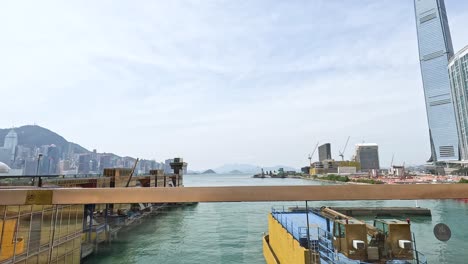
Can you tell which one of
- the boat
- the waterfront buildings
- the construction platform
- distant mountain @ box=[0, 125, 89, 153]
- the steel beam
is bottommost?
the boat

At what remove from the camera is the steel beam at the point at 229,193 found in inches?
55.4

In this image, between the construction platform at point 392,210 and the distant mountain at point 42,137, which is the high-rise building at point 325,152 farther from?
the construction platform at point 392,210

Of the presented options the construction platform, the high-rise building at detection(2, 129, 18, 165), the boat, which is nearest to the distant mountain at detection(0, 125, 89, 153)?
the high-rise building at detection(2, 129, 18, 165)

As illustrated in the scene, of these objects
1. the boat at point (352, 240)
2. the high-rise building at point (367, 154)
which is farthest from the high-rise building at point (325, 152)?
the boat at point (352, 240)

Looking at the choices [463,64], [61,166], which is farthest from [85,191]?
[463,64]

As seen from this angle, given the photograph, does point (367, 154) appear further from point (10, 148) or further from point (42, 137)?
point (42, 137)

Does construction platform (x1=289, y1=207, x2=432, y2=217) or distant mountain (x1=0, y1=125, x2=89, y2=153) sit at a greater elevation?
distant mountain (x1=0, y1=125, x2=89, y2=153)

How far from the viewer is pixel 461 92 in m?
75.8

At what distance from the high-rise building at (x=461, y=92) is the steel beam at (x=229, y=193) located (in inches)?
3713

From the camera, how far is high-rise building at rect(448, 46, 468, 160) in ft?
241

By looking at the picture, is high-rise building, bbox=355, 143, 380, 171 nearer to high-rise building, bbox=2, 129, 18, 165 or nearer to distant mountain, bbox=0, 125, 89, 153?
distant mountain, bbox=0, 125, 89, 153

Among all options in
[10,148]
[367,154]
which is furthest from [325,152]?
[10,148]

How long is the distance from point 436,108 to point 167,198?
11502cm

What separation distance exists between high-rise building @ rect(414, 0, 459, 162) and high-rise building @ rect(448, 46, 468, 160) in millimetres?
8035
